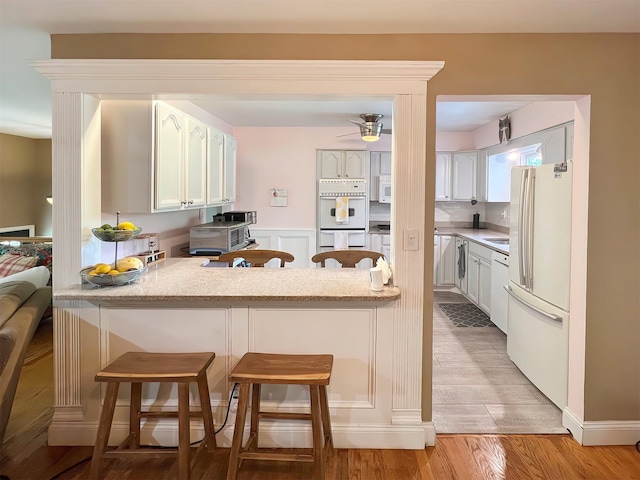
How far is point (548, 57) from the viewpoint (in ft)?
7.86

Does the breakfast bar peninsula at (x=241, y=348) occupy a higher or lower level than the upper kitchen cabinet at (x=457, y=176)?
lower

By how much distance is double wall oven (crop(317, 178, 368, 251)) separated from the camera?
19.9ft

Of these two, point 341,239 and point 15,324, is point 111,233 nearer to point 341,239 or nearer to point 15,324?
point 15,324

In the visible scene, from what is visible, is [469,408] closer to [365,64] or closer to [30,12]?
[365,64]

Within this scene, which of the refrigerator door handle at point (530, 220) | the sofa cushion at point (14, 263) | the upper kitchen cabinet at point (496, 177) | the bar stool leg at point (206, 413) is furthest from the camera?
the upper kitchen cabinet at point (496, 177)

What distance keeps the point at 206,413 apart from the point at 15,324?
3.81 ft

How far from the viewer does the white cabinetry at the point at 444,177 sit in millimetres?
6418

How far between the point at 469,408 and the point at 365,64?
224 centimetres

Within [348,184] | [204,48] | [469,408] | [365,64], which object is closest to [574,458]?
[469,408]

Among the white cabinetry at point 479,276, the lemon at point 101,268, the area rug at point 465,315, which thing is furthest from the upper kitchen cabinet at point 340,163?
the lemon at point 101,268

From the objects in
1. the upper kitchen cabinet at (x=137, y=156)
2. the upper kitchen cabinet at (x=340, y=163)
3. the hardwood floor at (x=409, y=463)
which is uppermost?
the upper kitchen cabinet at (x=340, y=163)

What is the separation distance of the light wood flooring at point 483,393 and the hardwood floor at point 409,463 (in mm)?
139

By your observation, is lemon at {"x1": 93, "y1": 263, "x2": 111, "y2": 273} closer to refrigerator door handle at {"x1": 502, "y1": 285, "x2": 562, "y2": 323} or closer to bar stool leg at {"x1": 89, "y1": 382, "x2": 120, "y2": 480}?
bar stool leg at {"x1": 89, "y1": 382, "x2": 120, "y2": 480}

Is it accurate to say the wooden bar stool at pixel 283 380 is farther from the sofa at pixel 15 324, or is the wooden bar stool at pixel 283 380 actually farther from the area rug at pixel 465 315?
the area rug at pixel 465 315
